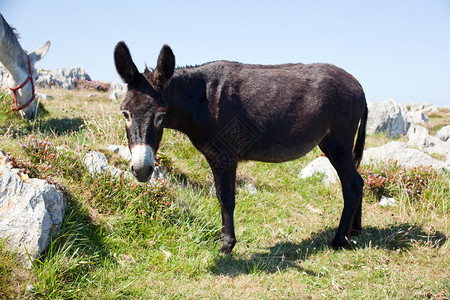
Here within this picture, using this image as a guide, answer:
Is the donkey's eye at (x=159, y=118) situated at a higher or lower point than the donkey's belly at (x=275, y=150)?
higher

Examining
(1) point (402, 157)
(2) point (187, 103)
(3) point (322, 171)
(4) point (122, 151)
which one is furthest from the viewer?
(1) point (402, 157)

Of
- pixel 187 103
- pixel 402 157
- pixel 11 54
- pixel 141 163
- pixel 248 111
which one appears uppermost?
pixel 11 54

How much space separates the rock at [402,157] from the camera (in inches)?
260

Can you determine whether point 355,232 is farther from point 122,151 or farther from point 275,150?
point 122,151

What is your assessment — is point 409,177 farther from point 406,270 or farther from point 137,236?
point 137,236

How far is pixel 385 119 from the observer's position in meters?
13.3

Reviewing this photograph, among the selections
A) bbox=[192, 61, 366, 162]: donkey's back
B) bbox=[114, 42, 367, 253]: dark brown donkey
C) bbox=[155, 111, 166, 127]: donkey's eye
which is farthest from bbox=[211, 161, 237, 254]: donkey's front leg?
bbox=[155, 111, 166, 127]: donkey's eye

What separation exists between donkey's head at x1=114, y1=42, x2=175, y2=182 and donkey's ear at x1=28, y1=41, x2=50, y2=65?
22.1ft

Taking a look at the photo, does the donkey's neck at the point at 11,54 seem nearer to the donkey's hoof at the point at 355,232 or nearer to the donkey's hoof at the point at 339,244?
the donkey's hoof at the point at 339,244

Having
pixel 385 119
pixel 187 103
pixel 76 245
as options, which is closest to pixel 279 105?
pixel 187 103

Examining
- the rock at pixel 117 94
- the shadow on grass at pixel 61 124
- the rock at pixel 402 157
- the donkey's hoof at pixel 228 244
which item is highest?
the shadow on grass at pixel 61 124

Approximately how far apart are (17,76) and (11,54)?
1.85 feet

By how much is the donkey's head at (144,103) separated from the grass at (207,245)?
3.58ft

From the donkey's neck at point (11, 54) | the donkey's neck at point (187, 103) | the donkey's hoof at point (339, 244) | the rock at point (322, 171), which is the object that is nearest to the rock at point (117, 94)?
the donkey's neck at point (11, 54)
